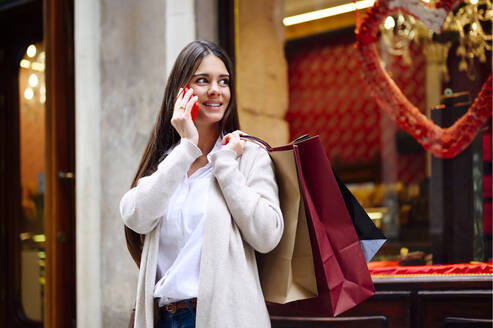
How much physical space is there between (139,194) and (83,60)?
2511mm

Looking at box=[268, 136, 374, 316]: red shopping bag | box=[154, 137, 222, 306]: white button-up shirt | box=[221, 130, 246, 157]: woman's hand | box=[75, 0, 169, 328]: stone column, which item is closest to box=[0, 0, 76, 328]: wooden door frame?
box=[75, 0, 169, 328]: stone column

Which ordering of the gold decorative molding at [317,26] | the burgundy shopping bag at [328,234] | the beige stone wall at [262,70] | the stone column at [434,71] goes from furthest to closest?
the gold decorative molding at [317,26] → the beige stone wall at [262,70] → the stone column at [434,71] → the burgundy shopping bag at [328,234]

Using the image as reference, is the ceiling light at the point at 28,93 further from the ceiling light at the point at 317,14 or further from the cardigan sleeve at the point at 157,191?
the cardigan sleeve at the point at 157,191

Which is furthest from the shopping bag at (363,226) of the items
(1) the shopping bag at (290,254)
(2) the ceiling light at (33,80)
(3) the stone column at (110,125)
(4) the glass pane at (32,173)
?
(2) the ceiling light at (33,80)

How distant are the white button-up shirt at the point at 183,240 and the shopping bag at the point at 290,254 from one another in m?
0.28

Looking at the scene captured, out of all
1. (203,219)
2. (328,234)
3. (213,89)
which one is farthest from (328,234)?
(213,89)

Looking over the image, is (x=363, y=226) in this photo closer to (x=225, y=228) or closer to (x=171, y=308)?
(x=225, y=228)

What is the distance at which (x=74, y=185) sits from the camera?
438 cm

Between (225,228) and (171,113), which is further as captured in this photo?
(171,113)

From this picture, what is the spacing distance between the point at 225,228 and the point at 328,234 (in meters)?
0.40

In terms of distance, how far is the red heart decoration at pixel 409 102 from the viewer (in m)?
3.64

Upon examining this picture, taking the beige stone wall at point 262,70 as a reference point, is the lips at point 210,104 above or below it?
below

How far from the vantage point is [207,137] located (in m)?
2.39

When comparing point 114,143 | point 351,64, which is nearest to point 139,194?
point 114,143
